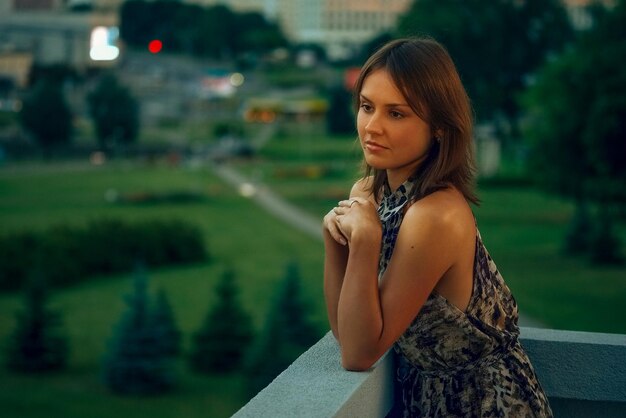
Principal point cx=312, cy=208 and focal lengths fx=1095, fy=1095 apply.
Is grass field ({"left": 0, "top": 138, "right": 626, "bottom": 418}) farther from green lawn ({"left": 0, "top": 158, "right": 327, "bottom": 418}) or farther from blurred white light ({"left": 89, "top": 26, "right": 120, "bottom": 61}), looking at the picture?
blurred white light ({"left": 89, "top": 26, "right": 120, "bottom": 61})

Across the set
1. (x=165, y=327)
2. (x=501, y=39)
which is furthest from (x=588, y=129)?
(x=501, y=39)

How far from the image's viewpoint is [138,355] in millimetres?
13672

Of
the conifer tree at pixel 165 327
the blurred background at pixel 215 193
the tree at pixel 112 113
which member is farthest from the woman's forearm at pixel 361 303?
the tree at pixel 112 113

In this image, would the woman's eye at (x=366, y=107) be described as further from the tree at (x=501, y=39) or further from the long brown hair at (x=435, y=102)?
the tree at (x=501, y=39)

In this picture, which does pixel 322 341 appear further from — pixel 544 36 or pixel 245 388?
pixel 544 36

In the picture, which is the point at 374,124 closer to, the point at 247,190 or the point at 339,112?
the point at 247,190

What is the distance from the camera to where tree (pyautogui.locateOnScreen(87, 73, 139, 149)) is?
54.2 metres

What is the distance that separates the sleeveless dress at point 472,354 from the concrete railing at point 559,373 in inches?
4.4

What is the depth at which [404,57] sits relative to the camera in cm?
225

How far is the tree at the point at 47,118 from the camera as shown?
52.0 m

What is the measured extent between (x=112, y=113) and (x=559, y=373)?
52838 millimetres

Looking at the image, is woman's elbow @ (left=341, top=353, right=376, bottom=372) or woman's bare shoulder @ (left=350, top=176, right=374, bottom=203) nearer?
woman's elbow @ (left=341, top=353, right=376, bottom=372)

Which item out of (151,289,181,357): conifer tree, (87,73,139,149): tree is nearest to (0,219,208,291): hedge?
(151,289,181,357): conifer tree

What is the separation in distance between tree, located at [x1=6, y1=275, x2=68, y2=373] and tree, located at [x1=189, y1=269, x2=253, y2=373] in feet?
5.85
